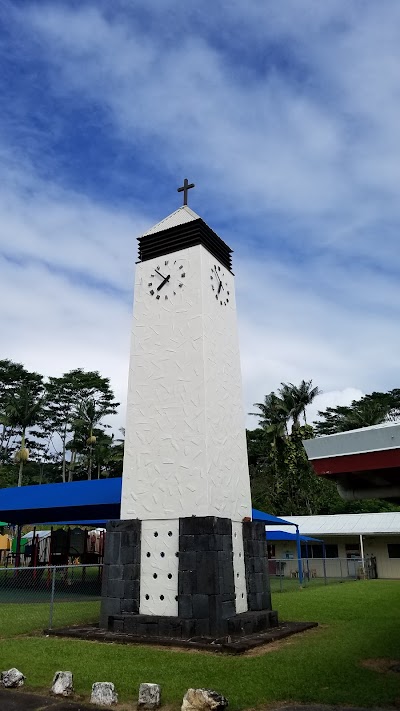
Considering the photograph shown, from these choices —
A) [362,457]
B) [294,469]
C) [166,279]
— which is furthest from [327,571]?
[362,457]

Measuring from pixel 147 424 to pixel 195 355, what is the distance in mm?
1903

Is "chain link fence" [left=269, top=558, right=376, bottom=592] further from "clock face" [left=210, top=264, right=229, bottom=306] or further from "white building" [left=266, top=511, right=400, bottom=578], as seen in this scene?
"clock face" [left=210, top=264, right=229, bottom=306]

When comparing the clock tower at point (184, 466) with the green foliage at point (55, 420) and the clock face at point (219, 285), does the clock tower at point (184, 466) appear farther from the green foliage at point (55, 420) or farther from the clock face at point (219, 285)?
the green foliage at point (55, 420)

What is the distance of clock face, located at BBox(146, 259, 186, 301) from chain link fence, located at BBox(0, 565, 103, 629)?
6539 millimetres

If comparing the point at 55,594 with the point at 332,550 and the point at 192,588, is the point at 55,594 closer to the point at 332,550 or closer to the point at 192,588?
the point at 192,588

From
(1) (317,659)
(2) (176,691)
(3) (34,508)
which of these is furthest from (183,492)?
(3) (34,508)

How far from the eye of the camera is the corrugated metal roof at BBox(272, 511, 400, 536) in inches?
1180

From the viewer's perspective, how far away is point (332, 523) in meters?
32.7

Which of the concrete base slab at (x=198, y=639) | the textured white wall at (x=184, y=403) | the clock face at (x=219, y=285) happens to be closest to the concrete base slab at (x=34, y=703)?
the concrete base slab at (x=198, y=639)

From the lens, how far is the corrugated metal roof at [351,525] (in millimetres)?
29984

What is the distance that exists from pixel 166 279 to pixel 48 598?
39.8 ft

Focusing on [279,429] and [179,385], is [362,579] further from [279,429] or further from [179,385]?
[179,385]

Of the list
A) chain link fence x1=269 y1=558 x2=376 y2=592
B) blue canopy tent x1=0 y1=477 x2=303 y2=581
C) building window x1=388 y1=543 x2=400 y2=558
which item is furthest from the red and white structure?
building window x1=388 y1=543 x2=400 y2=558

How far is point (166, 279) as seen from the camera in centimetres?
1338
